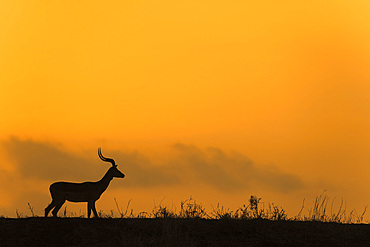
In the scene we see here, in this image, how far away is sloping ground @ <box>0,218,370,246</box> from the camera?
1625 cm

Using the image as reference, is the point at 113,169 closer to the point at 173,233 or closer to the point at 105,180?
the point at 105,180

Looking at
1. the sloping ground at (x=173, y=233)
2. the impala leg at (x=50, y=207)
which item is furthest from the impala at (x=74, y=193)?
the sloping ground at (x=173, y=233)

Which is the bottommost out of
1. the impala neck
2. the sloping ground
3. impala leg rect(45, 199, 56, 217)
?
the sloping ground

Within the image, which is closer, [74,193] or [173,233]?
[173,233]

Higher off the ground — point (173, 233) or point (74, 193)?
point (74, 193)

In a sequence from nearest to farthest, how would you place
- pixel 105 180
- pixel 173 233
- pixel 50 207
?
1. pixel 173 233
2. pixel 50 207
3. pixel 105 180

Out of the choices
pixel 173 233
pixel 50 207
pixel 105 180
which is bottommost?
pixel 173 233

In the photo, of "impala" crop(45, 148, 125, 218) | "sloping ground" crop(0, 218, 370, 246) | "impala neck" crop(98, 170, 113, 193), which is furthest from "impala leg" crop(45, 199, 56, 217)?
"sloping ground" crop(0, 218, 370, 246)

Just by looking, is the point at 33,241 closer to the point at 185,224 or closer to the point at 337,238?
the point at 185,224

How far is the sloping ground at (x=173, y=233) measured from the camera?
16250 millimetres

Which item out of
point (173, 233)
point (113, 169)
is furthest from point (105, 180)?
point (173, 233)

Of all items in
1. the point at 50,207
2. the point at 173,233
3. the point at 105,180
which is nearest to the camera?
the point at 173,233

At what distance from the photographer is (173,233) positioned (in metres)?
16.3

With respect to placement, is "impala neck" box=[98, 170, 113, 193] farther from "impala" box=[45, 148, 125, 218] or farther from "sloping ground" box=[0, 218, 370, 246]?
"sloping ground" box=[0, 218, 370, 246]
